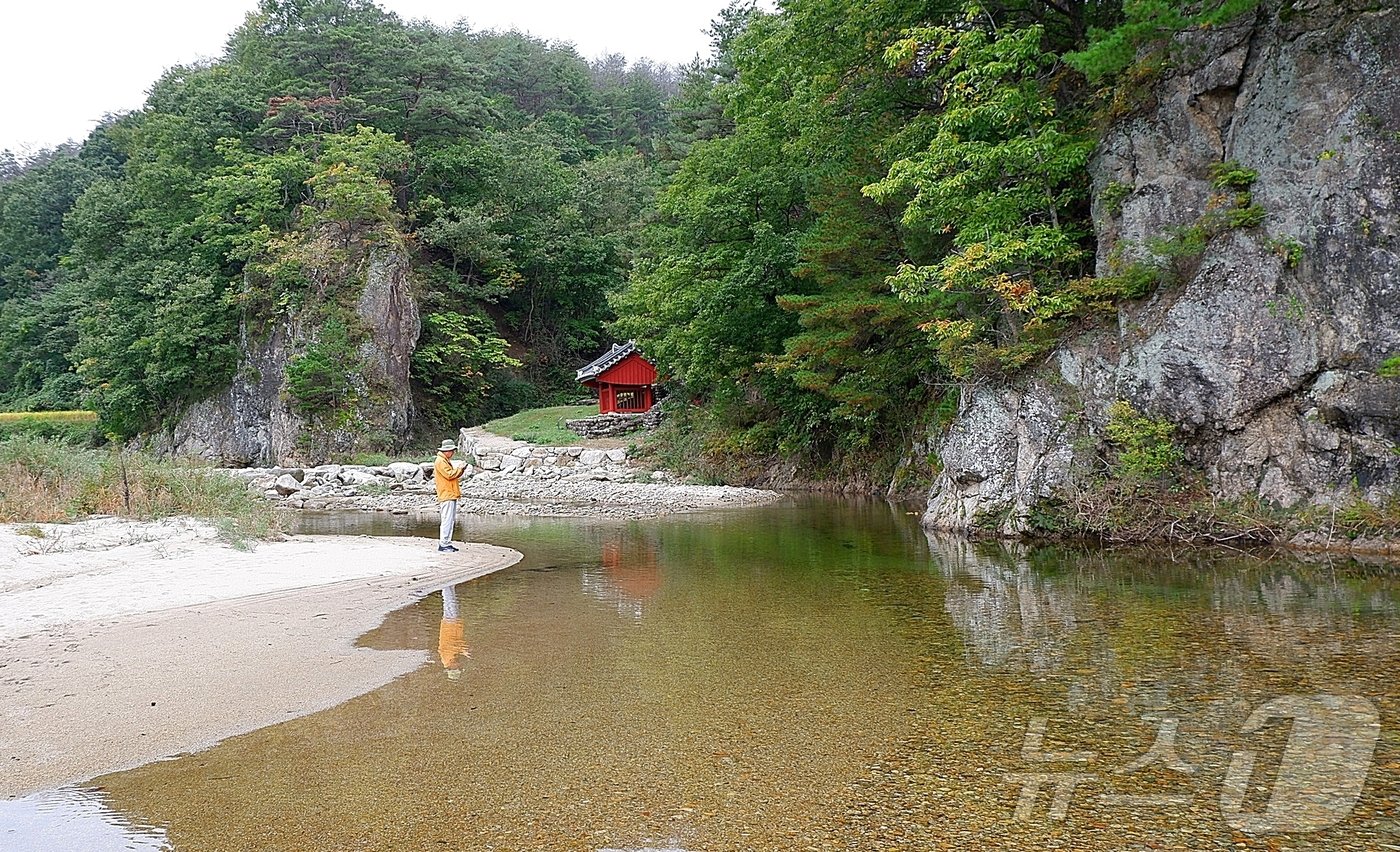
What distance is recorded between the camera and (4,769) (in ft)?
15.8

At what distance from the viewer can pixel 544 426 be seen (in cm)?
3734

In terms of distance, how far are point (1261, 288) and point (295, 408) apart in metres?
33.8

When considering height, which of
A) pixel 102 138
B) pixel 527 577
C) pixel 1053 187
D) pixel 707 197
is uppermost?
pixel 102 138

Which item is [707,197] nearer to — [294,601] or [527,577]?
[527,577]

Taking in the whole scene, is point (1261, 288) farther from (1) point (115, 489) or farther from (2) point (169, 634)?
(1) point (115, 489)

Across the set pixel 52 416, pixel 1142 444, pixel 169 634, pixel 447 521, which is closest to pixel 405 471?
pixel 447 521

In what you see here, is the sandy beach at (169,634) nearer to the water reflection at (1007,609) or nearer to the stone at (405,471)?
the water reflection at (1007,609)

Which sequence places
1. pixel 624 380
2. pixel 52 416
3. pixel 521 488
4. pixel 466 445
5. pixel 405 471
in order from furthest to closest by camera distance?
pixel 52 416
pixel 624 380
pixel 466 445
pixel 405 471
pixel 521 488

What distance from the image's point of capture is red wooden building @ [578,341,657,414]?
128 feet

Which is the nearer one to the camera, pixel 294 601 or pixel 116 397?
pixel 294 601

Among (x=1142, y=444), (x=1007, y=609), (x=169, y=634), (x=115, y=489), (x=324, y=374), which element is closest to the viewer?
(x=169, y=634)

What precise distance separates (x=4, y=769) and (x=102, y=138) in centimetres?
6353

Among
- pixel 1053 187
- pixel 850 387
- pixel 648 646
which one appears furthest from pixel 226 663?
pixel 850 387

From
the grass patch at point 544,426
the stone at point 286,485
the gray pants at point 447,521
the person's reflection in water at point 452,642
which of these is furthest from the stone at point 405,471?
the person's reflection in water at point 452,642
